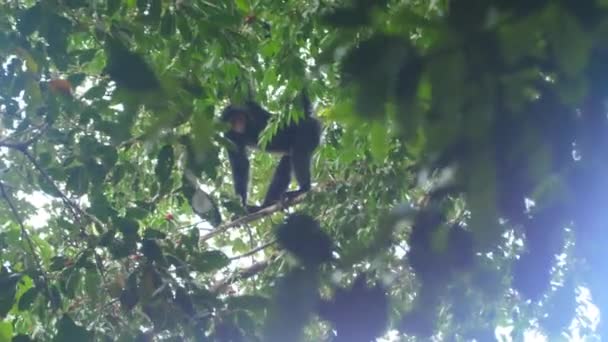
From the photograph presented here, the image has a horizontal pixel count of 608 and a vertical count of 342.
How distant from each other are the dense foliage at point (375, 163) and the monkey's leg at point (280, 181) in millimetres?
2903

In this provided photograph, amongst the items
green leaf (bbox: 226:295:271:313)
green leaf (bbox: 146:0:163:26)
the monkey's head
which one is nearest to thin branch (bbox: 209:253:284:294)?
green leaf (bbox: 226:295:271:313)

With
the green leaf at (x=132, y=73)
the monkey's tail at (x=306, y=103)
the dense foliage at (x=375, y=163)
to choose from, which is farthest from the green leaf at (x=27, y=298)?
the monkey's tail at (x=306, y=103)

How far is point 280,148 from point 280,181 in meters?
0.34

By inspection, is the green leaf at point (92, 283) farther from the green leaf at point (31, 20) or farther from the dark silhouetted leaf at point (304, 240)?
the dark silhouetted leaf at point (304, 240)

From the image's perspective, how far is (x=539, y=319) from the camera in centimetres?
308

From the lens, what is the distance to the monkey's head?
283 inches

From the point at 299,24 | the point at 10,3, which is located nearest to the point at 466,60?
the point at 299,24

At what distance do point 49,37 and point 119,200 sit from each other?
5.58 ft

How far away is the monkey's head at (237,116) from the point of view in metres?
7.18

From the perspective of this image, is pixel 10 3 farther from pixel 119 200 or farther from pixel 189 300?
pixel 189 300

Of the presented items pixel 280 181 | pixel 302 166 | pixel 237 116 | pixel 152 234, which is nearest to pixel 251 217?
pixel 302 166

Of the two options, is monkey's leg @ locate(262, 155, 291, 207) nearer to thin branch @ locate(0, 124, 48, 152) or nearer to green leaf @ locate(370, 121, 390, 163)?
thin branch @ locate(0, 124, 48, 152)

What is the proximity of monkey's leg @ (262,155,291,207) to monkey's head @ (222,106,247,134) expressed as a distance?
48cm

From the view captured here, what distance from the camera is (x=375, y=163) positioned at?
8.87 ft
